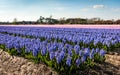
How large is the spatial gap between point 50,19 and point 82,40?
46.4m

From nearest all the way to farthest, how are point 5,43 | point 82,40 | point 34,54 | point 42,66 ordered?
point 42,66 < point 34,54 < point 5,43 < point 82,40

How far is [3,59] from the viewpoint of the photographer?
37.9 feet

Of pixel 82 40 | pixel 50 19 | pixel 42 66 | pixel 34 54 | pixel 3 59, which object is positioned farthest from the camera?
pixel 50 19

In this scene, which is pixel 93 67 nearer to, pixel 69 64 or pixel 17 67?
pixel 69 64

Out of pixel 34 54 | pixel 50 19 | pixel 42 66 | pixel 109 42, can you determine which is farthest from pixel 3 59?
pixel 50 19

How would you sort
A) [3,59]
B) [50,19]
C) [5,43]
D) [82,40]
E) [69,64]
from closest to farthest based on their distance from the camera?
[69,64] < [3,59] < [5,43] < [82,40] < [50,19]

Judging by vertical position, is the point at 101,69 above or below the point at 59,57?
below

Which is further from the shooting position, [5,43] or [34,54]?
[5,43]

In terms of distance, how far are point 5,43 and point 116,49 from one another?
5.70 m

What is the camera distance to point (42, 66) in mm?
8711

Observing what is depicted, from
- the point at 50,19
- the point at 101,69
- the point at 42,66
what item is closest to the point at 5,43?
the point at 42,66

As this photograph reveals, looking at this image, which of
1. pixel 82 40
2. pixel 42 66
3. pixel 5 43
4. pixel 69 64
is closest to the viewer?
pixel 69 64

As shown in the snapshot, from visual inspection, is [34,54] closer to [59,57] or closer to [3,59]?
[59,57]

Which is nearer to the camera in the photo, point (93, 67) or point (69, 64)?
point (69, 64)
